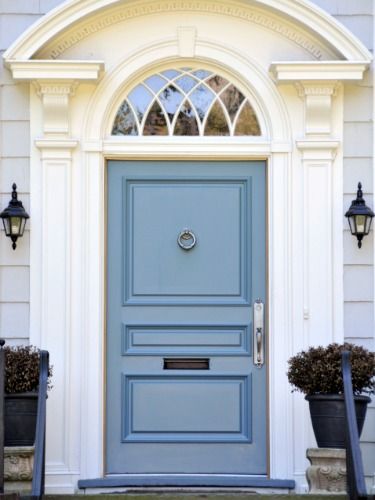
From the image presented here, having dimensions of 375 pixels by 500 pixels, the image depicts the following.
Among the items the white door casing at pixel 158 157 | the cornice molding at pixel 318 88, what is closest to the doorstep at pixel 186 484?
the white door casing at pixel 158 157

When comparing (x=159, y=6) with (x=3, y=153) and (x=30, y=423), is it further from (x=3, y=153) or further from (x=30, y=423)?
(x=30, y=423)

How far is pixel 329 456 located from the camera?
713cm

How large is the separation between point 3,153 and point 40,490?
2.55m

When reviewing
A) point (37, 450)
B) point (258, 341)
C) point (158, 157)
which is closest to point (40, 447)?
point (37, 450)

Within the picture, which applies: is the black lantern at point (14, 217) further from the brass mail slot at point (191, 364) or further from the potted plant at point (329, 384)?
the potted plant at point (329, 384)

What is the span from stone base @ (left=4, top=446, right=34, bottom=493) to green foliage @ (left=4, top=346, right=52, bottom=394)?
0.40 m

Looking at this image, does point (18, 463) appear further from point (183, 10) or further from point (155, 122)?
point (183, 10)

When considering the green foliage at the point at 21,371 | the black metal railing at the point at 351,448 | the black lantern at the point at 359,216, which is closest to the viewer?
the black metal railing at the point at 351,448

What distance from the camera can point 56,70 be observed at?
26.1 ft

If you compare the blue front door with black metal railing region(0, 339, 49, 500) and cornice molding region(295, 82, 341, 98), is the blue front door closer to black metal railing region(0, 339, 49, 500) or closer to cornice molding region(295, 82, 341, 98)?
cornice molding region(295, 82, 341, 98)

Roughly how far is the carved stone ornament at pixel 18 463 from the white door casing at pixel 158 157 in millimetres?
831

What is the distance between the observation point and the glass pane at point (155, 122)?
823 cm

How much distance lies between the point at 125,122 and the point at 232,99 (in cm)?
73

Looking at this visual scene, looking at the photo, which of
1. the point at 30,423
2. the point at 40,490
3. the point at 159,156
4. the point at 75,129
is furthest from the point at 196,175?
the point at 40,490
